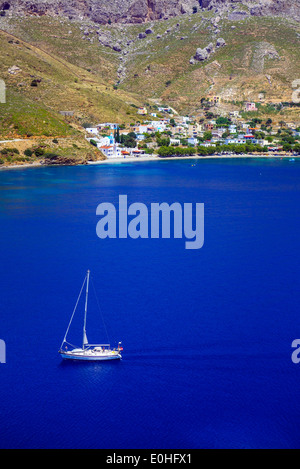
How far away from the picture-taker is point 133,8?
187500 millimetres

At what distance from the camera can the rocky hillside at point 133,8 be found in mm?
172500

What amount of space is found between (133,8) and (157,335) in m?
181

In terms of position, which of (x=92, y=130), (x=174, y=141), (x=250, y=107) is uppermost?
(x=250, y=107)

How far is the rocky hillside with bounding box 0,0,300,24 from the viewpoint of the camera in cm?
17250

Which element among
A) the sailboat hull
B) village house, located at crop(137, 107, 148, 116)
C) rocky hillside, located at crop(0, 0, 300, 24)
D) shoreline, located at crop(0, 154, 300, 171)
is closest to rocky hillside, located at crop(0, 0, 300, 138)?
rocky hillside, located at crop(0, 0, 300, 24)

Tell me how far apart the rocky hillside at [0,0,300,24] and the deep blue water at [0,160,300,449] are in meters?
139

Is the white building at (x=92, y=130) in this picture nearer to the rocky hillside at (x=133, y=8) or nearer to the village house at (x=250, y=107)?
the village house at (x=250, y=107)

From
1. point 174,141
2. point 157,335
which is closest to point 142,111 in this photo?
point 174,141

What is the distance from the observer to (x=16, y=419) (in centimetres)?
2056

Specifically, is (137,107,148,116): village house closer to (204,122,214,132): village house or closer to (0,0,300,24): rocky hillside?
Result: (204,122,214,132): village house

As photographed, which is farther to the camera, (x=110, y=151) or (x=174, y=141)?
(x=174, y=141)

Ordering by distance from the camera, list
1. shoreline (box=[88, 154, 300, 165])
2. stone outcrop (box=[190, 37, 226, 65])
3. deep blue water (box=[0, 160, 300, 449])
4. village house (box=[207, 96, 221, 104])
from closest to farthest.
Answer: deep blue water (box=[0, 160, 300, 449])
shoreline (box=[88, 154, 300, 165])
village house (box=[207, 96, 221, 104])
stone outcrop (box=[190, 37, 226, 65])

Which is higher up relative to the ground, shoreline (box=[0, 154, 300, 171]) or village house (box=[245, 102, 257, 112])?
village house (box=[245, 102, 257, 112])

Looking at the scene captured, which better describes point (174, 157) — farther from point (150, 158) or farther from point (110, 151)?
point (110, 151)
